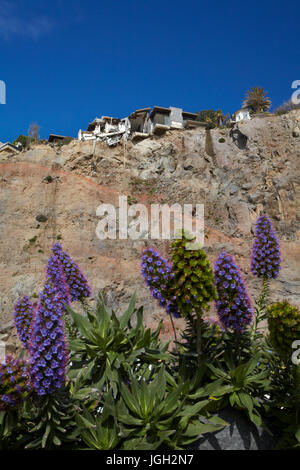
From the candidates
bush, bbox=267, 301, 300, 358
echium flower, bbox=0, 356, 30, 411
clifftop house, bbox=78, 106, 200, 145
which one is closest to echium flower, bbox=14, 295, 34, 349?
echium flower, bbox=0, 356, 30, 411

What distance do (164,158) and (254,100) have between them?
2391cm

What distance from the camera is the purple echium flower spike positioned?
6.56 m

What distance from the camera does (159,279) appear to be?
554 centimetres

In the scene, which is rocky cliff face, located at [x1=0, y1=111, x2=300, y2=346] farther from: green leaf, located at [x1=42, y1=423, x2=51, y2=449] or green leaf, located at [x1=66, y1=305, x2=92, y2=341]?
green leaf, located at [x1=42, y1=423, x2=51, y2=449]

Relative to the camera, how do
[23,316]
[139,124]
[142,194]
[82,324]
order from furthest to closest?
1. [139,124]
2. [142,194]
3. [23,316]
4. [82,324]

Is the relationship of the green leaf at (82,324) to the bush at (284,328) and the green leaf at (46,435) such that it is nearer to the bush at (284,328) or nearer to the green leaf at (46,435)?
the green leaf at (46,435)

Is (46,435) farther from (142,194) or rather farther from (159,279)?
(142,194)

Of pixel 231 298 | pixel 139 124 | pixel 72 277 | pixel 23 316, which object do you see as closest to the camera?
pixel 231 298

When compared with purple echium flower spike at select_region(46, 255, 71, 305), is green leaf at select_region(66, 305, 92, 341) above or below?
below

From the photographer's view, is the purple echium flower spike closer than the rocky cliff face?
Yes
